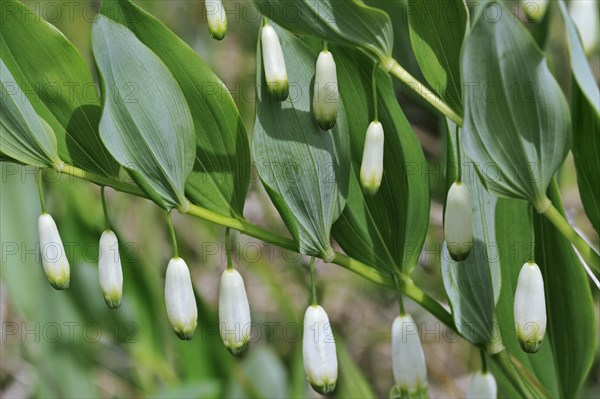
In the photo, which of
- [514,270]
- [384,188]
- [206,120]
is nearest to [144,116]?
[206,120]

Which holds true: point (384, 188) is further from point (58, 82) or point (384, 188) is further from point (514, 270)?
point (58, 82)

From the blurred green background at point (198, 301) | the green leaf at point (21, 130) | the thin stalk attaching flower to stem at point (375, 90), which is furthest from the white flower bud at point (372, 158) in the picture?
the blurred green background at point (198, 301)

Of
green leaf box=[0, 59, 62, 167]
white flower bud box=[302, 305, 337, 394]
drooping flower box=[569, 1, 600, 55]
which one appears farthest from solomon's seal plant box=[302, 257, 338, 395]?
drooping flower box=[569, 1, 600, 55]

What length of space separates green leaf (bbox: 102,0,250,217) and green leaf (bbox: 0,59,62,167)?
142mm

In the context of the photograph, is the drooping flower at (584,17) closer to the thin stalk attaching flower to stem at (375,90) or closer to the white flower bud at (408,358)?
the thin stalk attaching flower to stem at (375,90)

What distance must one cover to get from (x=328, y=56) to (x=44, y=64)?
0.34 meters

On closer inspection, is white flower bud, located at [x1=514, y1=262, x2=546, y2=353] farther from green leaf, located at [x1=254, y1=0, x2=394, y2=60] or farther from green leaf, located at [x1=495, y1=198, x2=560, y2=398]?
green leaf, located at [x1=254, y1=0, x2=394, y2=60]

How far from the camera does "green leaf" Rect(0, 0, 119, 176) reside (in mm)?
918

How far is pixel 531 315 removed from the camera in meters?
0.85

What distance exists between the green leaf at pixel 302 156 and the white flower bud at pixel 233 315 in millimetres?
90

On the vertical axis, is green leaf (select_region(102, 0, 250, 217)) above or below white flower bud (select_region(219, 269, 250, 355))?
above

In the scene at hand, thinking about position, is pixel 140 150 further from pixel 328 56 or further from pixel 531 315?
pixel 531 315

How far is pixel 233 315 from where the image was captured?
3.04ft

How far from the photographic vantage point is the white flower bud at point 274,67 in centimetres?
85
